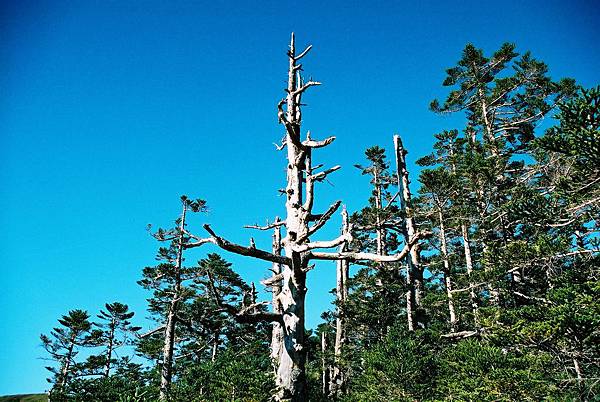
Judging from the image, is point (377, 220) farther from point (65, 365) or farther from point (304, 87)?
point (65, 365)

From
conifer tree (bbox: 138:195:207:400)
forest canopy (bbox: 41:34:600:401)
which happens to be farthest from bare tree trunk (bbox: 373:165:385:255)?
conifer tree (bbox: 138:195:207:400)

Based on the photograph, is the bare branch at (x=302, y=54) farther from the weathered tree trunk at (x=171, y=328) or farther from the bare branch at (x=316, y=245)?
the weathered tree trunk at (x=171, y=328)

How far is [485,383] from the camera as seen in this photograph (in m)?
8.59

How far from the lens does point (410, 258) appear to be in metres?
16.1

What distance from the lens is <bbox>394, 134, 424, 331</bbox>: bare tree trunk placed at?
15.5 meters

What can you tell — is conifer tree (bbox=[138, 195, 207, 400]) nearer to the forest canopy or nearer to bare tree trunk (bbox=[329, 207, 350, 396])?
the forest canopy

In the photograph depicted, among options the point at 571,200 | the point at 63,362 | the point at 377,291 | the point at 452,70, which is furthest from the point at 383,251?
the point at 63,362

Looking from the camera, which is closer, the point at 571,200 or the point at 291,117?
the point at 291,117

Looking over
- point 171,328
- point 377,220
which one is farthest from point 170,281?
point 377,220

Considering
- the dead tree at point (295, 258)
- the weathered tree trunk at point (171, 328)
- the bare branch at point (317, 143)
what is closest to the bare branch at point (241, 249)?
the dead tree at point (295, 258)

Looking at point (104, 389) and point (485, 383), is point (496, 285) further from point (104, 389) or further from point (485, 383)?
point (104, 389)

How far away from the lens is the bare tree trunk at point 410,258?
50.9 feet

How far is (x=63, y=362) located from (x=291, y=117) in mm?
32759

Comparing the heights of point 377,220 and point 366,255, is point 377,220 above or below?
above
